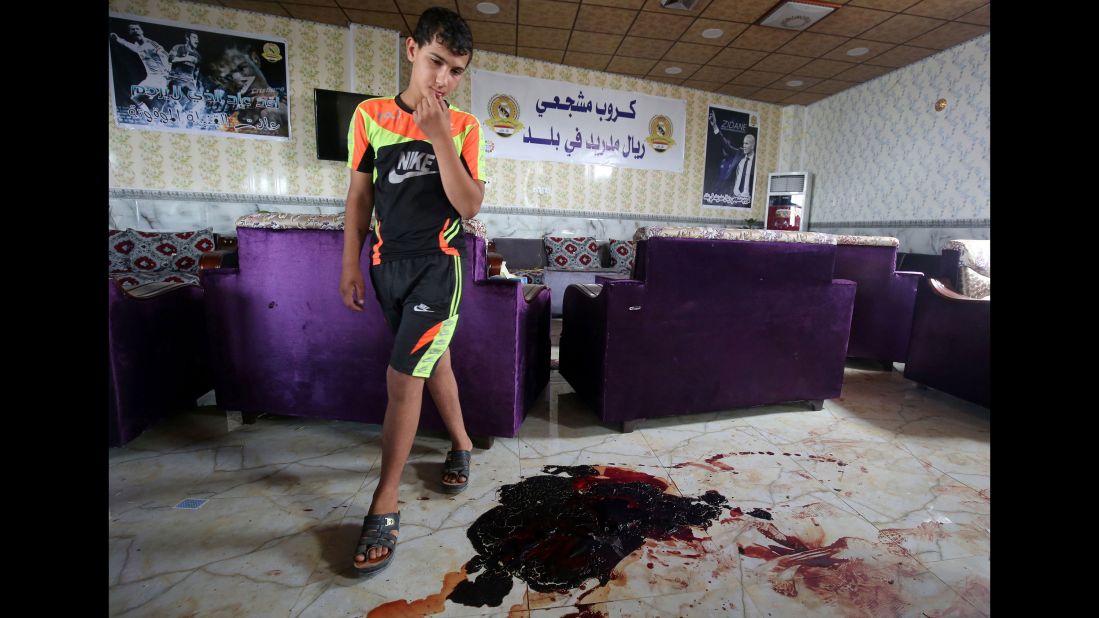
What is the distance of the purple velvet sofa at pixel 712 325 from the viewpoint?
6.64ft

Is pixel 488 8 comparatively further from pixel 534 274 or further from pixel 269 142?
A: pixel 269 142

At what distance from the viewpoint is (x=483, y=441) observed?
195cm

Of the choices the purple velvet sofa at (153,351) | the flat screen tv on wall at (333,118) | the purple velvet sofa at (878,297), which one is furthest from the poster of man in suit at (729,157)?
the purple velvet sofa at (153,351)

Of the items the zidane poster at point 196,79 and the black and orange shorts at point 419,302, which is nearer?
the black and orange shorts at point 419,302

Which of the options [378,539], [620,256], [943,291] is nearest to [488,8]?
[620,256]

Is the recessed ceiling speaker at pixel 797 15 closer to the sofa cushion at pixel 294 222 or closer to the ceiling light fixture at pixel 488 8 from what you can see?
the ceiling light fixture at pixel 488 8

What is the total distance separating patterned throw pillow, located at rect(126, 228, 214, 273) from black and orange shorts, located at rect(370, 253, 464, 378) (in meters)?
3.34

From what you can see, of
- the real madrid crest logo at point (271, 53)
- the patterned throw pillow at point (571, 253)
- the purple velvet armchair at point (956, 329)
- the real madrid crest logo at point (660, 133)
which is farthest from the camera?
the real madrid crest logo at point (660, 133)

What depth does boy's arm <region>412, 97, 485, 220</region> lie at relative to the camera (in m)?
1.19

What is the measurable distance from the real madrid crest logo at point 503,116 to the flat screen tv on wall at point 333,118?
1.46 m

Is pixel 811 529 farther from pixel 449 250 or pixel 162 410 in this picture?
pixel 162 410

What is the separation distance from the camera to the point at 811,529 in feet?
4.71

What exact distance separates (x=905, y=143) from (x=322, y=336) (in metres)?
6.38

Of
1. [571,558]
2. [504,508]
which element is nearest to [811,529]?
[571,558]
